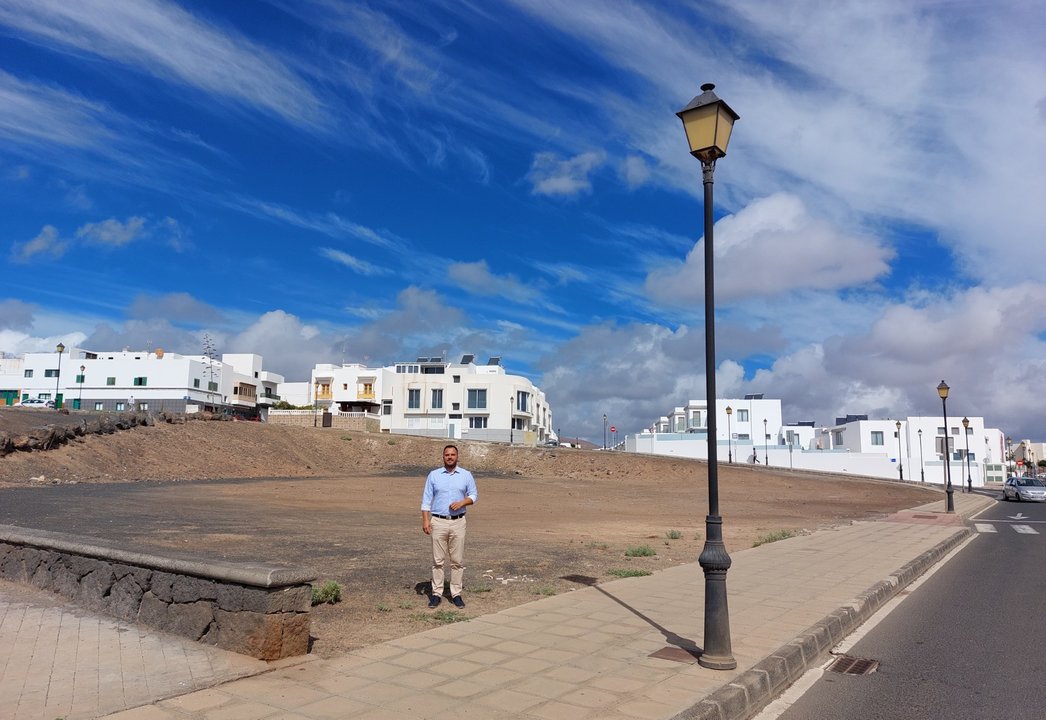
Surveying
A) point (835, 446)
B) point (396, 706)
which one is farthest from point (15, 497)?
point (835, 446)

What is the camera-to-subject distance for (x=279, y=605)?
5746 millimetres

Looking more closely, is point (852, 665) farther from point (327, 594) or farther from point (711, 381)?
point (327, 594)

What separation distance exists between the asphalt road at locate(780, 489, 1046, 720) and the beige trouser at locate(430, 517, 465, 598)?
3.77 meters

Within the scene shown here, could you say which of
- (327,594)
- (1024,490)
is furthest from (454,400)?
(327,594)

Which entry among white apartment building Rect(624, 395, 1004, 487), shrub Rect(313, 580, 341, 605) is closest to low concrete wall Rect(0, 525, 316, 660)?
shrub Rect(313, 580, 341, 605)

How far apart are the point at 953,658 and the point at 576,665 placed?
3.97 meters

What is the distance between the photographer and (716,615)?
6121 millimetres

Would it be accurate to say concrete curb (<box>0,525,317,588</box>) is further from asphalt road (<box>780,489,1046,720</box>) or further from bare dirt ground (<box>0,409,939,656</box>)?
asphalt road (<box>780,489,1046,720</box>)

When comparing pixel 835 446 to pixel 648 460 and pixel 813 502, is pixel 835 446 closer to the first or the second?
pixel 648 460

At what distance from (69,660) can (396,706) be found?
9.00 ft

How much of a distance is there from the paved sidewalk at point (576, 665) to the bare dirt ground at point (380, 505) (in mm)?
747

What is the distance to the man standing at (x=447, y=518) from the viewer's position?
814 cm

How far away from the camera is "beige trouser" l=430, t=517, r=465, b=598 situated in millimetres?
8133

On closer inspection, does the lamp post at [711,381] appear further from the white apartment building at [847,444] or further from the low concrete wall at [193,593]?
the white apartment building at [847,444]
